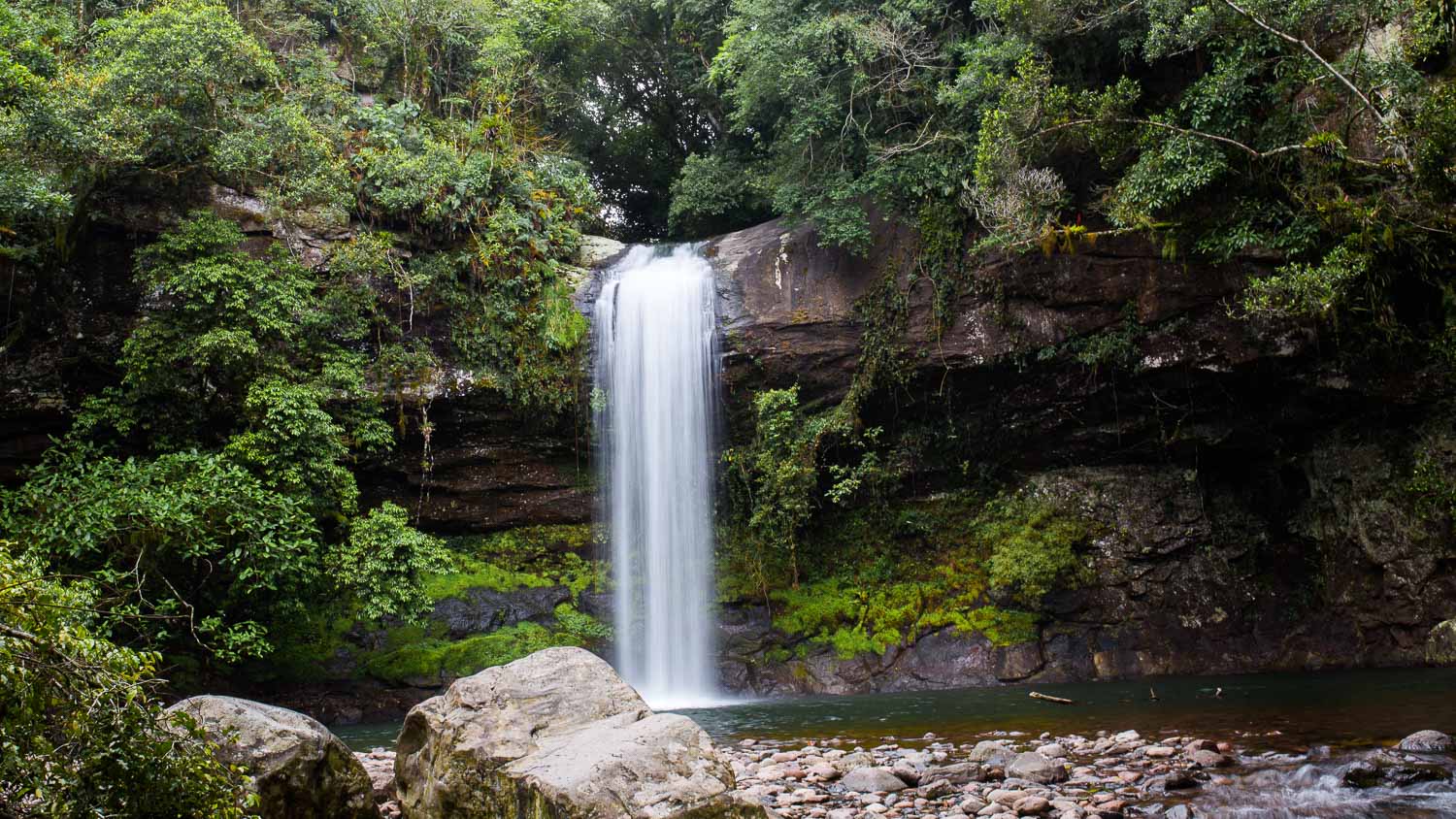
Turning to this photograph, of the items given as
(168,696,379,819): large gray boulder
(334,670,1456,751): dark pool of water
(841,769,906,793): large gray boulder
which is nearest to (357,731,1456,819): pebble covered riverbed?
(841,769,906,793): large gray boulder

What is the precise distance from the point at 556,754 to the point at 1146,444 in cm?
1284

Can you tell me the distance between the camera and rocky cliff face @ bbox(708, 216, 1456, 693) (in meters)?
12.4

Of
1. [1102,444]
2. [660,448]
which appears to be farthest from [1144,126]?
[660,448]

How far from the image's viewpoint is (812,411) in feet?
48.8

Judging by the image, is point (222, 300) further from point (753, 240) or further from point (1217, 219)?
point (1217, 219)

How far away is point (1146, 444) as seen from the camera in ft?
47.4

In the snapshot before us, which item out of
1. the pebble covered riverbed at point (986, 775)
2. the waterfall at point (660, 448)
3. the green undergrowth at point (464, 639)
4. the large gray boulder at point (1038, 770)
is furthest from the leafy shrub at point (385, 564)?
the large gray boulder at point (1038, 770)

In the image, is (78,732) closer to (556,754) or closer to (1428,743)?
(556,754)

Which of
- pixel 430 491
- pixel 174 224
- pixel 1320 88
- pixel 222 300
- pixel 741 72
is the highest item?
pixel 741 72

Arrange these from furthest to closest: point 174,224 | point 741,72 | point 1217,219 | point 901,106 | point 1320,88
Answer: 1. point 741,72
2. point 901,106
3. point 174,224
4. point 1217,219
5. point 1320,88

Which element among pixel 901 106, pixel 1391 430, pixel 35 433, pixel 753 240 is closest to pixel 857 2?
pixel 901 106

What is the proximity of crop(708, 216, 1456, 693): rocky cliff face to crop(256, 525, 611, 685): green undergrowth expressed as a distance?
2.84 meters

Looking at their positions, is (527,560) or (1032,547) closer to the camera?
(1032,547)

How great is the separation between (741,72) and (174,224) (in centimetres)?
997
